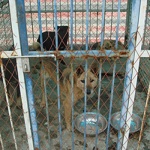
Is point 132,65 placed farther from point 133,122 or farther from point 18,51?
point 133,122

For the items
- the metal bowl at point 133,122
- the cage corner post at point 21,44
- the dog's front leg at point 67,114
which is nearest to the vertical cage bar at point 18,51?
the cage corner post at point 21,44

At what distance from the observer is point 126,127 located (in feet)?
9.61

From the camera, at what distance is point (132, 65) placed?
8.42 feet

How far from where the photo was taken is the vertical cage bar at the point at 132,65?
7.70 feet

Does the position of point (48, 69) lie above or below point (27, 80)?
below

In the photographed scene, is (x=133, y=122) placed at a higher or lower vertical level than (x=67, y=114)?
lower

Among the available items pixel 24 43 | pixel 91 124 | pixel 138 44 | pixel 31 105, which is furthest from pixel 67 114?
pixel 138 44

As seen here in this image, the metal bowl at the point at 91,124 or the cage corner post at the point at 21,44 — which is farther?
the metal bowl at the point at 91,124

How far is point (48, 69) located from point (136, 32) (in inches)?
90.5

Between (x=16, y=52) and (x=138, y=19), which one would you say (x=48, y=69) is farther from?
(x=138, y=19)

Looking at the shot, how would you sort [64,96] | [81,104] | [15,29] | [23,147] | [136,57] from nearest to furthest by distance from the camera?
1. [15,29]
2. [136,57]
3. [23,147]
4. [64,96]
5. [81,104]

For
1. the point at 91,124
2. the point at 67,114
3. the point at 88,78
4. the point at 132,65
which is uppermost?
the point at 132,65

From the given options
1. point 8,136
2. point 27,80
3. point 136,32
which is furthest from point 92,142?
point 136,32

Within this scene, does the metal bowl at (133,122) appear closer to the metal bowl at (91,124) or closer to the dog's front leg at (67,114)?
the metal bowl at (91,124)
